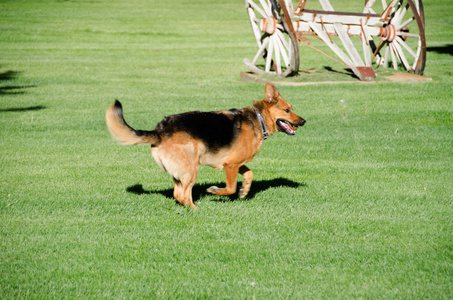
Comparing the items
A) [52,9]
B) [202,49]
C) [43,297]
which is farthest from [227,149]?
[52,9]

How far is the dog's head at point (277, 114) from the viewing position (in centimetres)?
591

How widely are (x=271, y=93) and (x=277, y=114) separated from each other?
10.2 inches

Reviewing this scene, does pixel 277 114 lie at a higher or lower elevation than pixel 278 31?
lower

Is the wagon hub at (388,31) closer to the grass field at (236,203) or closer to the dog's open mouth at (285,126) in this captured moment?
the grass field at (236,203)

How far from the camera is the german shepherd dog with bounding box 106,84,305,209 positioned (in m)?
5.20

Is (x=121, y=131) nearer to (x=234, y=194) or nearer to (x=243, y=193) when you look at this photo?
(x=243, y=193)

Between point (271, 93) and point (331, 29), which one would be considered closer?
point (271, 93)

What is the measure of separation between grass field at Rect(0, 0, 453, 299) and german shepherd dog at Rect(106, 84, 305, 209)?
1.47ft

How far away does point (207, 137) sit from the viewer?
5430 mm

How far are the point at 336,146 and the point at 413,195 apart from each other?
8.39 feet

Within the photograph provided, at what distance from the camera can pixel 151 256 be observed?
4.44m

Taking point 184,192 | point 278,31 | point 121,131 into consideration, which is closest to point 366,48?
point 278,31

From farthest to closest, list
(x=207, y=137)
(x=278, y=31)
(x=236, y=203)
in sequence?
(x=278, y=31) → (x=236, y=203) → (x=207, y=137)

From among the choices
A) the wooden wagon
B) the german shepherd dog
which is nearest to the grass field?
the german shepherd dog
